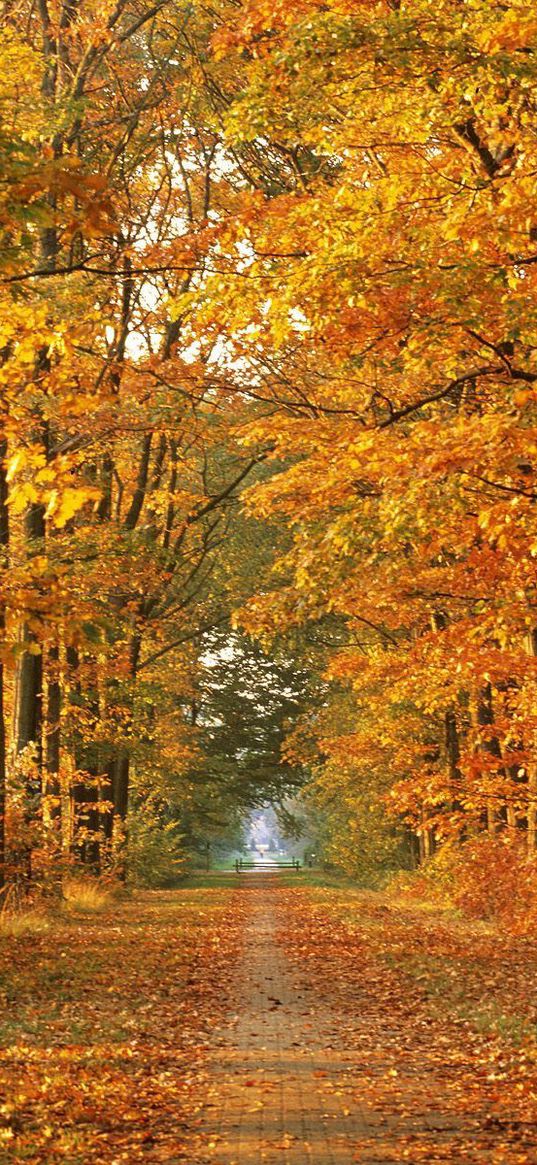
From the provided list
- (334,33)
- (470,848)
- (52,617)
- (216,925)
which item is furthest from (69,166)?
(216,925)

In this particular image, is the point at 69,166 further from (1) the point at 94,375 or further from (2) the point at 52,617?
(1) the point at 94,375

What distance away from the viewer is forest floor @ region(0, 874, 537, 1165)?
696 centimetres

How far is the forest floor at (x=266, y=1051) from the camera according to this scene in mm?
6957

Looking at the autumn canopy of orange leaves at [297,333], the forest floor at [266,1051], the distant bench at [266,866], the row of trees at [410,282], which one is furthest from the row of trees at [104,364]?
the distant bench at [266,866]

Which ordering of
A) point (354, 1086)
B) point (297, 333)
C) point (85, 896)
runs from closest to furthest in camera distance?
point (354, 1086), point (297, 333), point (85, 896)

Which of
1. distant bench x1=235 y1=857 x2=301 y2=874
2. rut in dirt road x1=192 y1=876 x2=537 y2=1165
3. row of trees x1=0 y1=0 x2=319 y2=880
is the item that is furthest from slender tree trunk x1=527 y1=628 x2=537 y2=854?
distant bench x1=235 y1=857 x2=301 y2=874

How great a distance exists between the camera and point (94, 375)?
74.2 feet

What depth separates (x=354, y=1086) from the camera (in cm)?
837

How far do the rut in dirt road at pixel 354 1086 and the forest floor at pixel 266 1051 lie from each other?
20mm

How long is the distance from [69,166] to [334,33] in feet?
17.4

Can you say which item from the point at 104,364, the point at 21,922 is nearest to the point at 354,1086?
the point at 21,922

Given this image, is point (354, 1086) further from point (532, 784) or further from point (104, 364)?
point (104, 364)

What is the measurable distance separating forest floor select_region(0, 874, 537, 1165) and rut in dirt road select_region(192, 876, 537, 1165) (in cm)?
2

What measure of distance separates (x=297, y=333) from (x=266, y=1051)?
10.0m
